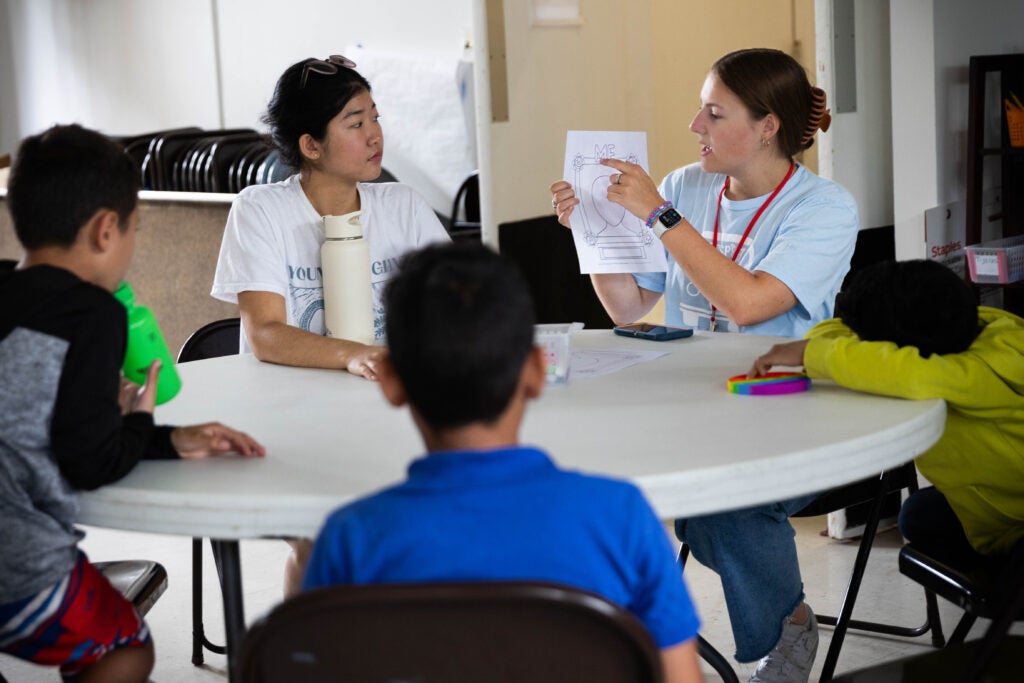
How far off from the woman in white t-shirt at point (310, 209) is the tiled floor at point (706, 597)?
0.87 m

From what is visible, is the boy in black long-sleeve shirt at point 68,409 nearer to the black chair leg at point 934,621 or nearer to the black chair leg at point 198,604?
the black chair leg at point 198,604

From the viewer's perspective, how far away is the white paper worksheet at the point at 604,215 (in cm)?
247

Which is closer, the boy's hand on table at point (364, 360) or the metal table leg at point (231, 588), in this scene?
the metal table leg at point (231, 588)

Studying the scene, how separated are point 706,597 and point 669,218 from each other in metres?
1.14

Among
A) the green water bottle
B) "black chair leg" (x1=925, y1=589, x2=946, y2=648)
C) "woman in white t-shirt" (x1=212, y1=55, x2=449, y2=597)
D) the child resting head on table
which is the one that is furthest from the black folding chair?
"black chair leg" (x1=925, y1=589, x2=946, y2=648)

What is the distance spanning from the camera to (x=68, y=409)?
4.73 ft

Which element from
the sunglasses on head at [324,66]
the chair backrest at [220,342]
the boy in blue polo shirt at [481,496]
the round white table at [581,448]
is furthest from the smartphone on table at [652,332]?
the boy in blue polo shirt at [481,496]

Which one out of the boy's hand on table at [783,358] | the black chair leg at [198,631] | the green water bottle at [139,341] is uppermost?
the green water bottle at [139,341]

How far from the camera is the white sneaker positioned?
2.29m

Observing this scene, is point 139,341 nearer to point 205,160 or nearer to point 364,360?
point 364,360

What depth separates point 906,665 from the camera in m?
1.66

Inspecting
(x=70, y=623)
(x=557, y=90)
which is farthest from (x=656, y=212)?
(x=557, y=90)

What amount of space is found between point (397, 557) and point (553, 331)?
3.55ft

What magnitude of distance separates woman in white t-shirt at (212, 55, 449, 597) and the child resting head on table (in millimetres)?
980
